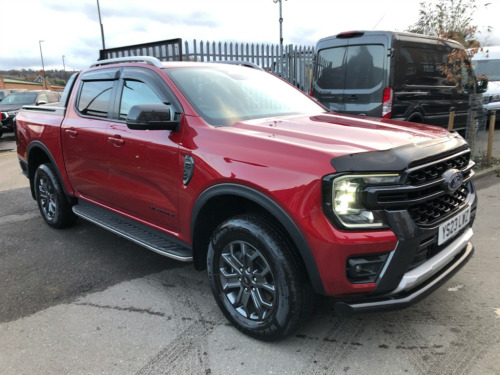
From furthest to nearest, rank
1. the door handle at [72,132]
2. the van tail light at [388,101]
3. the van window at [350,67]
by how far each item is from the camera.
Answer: the van window at [350,67], the van tail light at [388,101], the door handle at [72,132]

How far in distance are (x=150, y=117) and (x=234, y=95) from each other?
84 centimetres

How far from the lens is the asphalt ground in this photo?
2453 millimetres

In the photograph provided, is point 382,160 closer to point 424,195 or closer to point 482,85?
point 424,195

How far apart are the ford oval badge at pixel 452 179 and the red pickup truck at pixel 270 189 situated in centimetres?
1

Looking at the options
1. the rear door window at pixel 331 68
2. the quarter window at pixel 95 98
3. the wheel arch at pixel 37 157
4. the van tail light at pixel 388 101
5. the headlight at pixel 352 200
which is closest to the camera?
the headlight at pixel 352 200

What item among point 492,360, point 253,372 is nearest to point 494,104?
point 492,360

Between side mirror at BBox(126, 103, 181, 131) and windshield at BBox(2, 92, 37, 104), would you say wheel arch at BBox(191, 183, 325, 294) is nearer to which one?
side mirror at BBox(126, 103, 181, 131)

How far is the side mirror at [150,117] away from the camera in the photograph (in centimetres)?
280

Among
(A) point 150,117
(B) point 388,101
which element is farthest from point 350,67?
(A) point 150,117

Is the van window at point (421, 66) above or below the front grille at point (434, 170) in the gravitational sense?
above

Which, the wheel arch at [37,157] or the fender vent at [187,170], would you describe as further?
the wheel arch at [37,157]

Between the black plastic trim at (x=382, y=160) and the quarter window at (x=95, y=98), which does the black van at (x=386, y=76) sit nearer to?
the quarter window at (x=95, y=98)

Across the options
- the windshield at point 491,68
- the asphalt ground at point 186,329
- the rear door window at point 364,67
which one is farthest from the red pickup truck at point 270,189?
the windshield at point 491,68

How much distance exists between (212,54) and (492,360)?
11.3m
